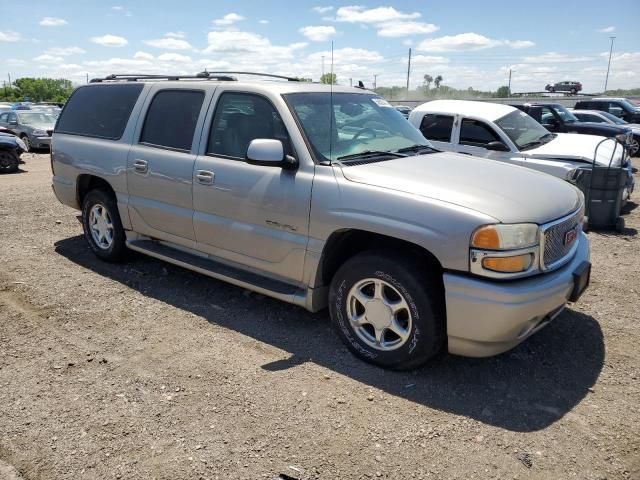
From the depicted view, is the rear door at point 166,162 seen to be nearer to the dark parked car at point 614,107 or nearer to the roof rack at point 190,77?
the roof rack at point 190,77

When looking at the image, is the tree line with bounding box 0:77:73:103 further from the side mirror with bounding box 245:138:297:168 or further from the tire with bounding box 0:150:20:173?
the side mirror with bounding box 245:138:297:168

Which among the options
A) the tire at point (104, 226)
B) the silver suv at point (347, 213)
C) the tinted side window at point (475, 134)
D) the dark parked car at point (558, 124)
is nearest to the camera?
the silver suv at point (347, 213)

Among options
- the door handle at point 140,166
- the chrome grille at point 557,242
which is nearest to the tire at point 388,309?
the chrome grille at point 557,242

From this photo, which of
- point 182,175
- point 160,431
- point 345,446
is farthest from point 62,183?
point 345,446

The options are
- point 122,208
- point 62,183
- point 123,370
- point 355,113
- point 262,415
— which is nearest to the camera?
point 262,415

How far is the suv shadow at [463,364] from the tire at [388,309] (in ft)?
0.53

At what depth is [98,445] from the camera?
9.18 ft

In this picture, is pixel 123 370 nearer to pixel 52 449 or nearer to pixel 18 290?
pixel 52 449

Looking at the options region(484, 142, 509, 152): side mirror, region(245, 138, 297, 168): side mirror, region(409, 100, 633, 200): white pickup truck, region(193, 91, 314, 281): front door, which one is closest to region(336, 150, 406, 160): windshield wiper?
region(193, 91, 314, 281): front door

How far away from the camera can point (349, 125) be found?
4.17 metres

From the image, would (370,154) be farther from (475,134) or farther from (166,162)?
(475,134)

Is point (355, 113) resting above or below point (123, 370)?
above

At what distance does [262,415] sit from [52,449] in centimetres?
114

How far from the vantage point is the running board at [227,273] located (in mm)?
3891
